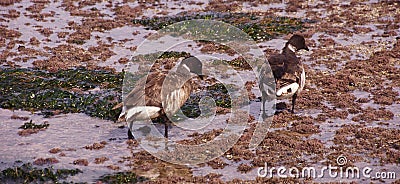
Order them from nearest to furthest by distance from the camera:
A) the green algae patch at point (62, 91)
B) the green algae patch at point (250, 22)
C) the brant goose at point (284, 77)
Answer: the brant goose at point (284, 77), the green algae patch at point (62, 91), the green algae patch at point (250, 22)

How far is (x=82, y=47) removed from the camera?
1892 centimetres

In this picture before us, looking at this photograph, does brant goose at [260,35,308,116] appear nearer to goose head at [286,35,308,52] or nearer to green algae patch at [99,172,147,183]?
goose head at [286,35,308,52]

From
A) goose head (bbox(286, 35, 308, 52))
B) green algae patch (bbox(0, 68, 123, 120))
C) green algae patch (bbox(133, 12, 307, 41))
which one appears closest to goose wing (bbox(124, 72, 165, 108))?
green algae patch (bbox(0, 68, 123, 120))

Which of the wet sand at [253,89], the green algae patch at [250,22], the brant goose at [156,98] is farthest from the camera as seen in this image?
the green algae patch at [250,22]

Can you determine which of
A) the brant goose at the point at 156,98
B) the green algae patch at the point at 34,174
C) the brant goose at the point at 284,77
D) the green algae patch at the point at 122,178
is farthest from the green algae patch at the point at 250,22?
the green algae patch at the point at 34,174

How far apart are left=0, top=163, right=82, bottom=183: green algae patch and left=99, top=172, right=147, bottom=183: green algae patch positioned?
25.9 inches

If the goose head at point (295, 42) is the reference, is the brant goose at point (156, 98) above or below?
below

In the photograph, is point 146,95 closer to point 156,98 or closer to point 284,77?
point 156,98

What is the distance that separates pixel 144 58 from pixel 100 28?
399 cm

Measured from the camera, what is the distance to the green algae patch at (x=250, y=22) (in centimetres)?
2059

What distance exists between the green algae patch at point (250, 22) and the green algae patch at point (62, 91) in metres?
5.79

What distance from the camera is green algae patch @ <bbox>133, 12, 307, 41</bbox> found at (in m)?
20.6

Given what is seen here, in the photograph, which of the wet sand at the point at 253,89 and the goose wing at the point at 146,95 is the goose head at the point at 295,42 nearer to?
the wet sand at the point at 253,89

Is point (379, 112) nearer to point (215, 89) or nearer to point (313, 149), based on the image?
point (313, 149)
